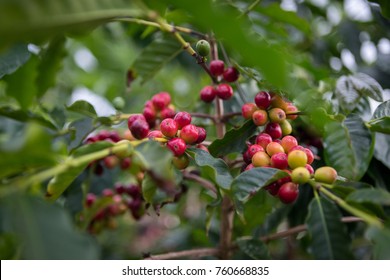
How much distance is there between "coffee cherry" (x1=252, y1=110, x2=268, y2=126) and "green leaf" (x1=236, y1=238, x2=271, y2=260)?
1.14 ft

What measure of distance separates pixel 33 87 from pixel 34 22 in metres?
0.25

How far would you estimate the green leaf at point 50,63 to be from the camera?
655mm

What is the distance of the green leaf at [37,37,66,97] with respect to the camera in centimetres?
66

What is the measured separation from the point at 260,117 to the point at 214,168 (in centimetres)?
19

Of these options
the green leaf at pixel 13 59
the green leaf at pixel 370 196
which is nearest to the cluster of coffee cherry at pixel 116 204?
the green leaf at pixel 13 59

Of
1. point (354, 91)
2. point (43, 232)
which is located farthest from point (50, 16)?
point (354, 91)

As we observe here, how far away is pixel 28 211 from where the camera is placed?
0.56m

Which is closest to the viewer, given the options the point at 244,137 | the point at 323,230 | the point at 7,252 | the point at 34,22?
the point at 34,22

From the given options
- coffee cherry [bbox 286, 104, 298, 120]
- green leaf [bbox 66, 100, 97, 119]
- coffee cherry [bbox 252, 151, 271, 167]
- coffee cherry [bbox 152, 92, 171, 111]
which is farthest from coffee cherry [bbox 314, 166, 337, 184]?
green leaf [bbox 66, 100, 97, 119]

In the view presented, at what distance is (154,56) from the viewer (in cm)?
128

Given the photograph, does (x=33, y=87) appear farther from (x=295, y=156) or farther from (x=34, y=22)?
(x=295, y=156)

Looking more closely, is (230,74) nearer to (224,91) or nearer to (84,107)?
(224,91)

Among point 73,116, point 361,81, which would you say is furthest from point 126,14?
point 73,116

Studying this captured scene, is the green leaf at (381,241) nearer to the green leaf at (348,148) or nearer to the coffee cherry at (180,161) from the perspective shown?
the green leaf at (348,148)
